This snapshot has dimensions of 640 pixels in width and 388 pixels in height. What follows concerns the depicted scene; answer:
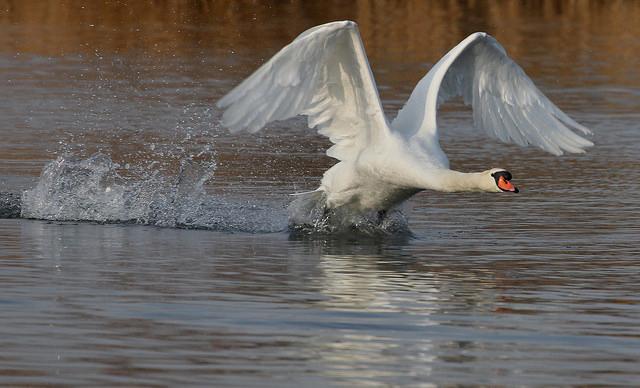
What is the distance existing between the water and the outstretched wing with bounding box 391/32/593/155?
0.64 metres

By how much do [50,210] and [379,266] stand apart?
3.27m

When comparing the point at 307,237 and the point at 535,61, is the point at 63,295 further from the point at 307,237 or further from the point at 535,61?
the point at 535,61

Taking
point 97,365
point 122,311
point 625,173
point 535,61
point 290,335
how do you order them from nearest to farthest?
point 97,365 → point 290,335 → point 122,311 → point 625,173 → point 535,61

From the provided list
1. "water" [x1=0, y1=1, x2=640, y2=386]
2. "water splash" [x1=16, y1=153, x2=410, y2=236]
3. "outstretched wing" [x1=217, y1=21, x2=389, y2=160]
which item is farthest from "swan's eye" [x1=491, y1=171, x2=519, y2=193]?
"water splash" [x1=16, y1=153, x2=410, y2=236]

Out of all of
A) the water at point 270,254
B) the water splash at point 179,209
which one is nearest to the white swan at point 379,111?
the water splash at point 179,209

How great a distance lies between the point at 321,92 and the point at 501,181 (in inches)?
80.4

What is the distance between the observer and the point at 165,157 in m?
16.7

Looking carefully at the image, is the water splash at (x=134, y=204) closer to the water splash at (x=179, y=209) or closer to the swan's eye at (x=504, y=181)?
the water splash at (x=179, y=209)

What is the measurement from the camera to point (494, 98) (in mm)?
14055

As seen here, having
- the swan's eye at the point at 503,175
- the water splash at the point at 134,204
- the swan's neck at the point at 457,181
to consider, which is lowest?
the water splash at the point at 134,204

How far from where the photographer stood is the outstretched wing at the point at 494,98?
43.1 ft

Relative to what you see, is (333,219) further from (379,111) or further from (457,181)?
(457,181)

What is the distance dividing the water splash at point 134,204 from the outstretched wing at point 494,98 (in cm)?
141

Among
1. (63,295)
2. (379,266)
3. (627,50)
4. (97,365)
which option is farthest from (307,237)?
(627,50)
